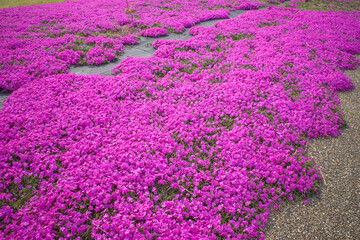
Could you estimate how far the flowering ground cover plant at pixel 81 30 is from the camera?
11922 mm

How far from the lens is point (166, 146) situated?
22.6 feet

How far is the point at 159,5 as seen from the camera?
26078mm

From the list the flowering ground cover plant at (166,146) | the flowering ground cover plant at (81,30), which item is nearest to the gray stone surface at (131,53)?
the flowering ground cover plant at (81,30)

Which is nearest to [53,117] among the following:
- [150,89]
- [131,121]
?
[131,121]

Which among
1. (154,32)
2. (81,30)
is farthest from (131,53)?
(81,30)

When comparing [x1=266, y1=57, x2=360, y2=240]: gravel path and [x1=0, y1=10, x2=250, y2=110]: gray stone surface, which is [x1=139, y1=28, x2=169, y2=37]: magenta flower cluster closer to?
[x1=0, y1=10, x2=250, y2=110]: gray stone surface

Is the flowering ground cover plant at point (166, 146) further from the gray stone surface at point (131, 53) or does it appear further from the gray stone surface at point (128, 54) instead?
the gray stone surface at point (131, 53)

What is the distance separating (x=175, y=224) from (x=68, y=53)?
41.3ft

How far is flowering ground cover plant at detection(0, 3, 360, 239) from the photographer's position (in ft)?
16.5

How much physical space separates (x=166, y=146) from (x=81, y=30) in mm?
15589

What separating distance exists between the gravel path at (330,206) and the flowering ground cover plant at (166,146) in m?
0.33

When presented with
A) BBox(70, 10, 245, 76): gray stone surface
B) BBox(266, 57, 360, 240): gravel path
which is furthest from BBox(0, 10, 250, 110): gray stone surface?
BBox(266, 57, 360, 240): gravel path

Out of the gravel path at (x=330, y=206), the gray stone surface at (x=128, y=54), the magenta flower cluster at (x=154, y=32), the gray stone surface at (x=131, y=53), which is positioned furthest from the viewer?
the magenta flower cluster at (x=154, y=32)

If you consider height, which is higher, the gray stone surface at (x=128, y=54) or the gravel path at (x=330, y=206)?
the gray stone surface at (x=128, y=54)
